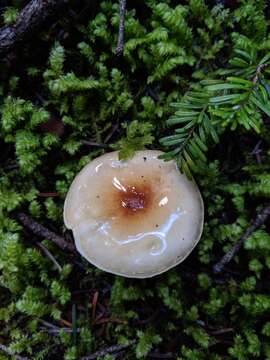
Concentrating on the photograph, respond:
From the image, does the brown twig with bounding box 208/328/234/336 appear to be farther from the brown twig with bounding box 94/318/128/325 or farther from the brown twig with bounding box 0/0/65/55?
the brown twig with bounding box 0/0/65/55

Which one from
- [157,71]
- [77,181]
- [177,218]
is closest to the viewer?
[177,218]

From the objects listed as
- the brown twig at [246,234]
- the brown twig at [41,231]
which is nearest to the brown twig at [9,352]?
the brown twig at [41,231]

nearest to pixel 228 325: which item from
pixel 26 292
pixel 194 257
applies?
pixel 194 257

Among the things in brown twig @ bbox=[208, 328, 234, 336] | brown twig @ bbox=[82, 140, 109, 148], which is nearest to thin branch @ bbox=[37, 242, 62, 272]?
brown twig @ bbox=[82, 140, 109, 148]

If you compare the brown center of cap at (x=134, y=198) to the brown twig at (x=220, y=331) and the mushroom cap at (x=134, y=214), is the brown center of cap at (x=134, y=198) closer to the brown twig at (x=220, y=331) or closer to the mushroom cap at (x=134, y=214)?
the mushroom cap at (x=134, y=214)

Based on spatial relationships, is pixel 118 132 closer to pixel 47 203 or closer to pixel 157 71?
pixel 157 71

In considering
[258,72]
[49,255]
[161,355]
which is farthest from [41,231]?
[258,72]

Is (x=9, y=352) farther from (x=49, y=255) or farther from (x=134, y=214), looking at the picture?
(x=134, y=214)
